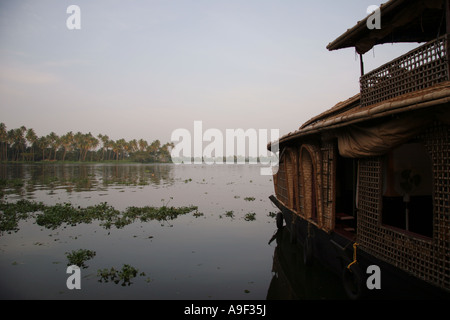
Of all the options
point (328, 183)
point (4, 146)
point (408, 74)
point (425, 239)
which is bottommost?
point (425, 239)

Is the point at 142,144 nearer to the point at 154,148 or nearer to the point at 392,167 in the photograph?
the point at 154,148

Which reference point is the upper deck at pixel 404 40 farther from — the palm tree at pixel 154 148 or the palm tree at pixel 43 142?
the palm tree at pixel 154 148

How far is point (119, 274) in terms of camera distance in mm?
6590

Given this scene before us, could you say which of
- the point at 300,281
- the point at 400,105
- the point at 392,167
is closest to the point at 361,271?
the point at 392,167

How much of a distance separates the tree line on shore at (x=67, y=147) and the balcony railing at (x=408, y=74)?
103 m

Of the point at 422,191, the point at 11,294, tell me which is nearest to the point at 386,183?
the point at 422,191

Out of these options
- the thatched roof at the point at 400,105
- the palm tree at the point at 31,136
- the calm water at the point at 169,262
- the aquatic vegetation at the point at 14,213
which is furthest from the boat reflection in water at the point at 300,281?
the palm tree at the point at 31,136

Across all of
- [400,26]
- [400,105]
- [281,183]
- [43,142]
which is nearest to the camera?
[400,105]

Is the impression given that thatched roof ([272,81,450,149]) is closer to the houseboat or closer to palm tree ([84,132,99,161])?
the houseboat

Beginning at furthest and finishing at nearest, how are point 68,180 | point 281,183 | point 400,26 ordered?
point 68,180 < point 281,183 < point 400,26

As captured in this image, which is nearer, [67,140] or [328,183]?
[328,183]

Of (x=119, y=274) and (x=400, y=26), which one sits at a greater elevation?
(x=400, y=26)

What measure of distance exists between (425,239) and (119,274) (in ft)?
21.4
